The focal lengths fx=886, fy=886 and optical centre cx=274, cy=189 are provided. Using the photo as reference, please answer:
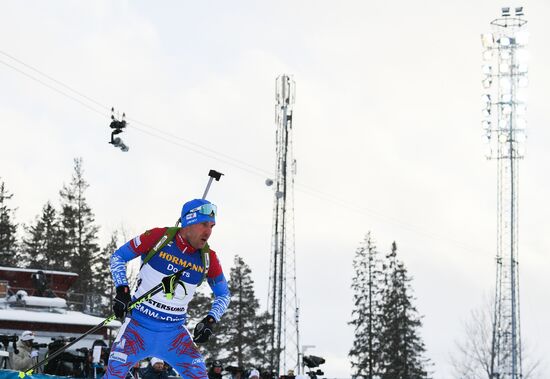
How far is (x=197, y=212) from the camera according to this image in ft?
28.8

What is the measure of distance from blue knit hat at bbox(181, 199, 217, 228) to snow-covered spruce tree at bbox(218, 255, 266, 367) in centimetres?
5403

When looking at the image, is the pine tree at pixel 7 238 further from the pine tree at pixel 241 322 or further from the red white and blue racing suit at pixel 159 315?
the red white and blue racing suit at pixel 159 315

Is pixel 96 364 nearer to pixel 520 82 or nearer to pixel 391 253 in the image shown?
pixel 520 82

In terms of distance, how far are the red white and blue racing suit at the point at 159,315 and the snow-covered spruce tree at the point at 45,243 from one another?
213ft

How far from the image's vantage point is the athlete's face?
28.7 ft

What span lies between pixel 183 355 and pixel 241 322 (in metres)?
57.0

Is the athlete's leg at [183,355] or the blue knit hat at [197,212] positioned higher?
the blue knit hat at [197,212]

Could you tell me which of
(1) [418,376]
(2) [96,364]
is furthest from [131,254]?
(1) [418,376]

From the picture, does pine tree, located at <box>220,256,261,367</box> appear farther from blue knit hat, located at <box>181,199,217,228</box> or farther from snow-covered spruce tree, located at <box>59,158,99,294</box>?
blue knit hat, located at <box>181,199,217,228</box>

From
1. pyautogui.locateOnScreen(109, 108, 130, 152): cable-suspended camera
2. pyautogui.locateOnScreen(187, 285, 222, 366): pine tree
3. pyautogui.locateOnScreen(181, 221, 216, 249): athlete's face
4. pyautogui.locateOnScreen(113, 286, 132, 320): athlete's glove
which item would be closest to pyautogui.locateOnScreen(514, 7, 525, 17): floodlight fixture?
pyautogui.locateOnScreen(109, 108, 130, 152): cable-suspended camera

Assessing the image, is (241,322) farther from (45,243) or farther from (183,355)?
(183,355)

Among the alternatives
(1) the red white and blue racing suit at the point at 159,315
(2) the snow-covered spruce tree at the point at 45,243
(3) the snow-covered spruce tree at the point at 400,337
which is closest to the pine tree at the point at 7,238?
(2) the snow-covered spruce tree at the point at 45,243

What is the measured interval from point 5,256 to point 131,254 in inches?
2544

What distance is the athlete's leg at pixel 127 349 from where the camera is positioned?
842 cm
